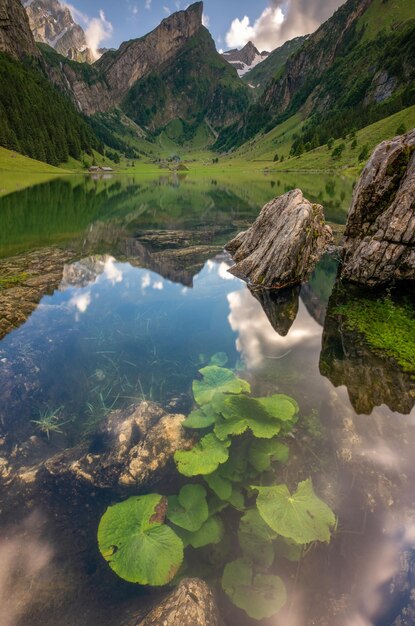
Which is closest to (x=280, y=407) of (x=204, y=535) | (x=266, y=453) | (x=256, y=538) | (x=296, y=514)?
(x=266, y=453)

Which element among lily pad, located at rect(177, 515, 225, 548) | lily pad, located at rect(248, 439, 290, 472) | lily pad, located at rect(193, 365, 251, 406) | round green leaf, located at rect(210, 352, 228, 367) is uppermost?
lily pad, located at rect(193, 365, 251, 406)

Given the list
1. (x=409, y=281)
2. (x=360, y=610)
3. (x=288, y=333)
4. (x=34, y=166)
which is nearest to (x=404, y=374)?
(x=288, y=333)

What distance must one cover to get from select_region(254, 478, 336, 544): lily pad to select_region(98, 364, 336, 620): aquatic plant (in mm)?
19

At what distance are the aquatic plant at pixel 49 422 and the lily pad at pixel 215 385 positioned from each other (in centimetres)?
424

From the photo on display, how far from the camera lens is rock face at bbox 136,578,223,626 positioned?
5.36 m

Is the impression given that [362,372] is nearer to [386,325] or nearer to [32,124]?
[386,325]

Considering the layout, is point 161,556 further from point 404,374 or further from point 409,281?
point 409,281

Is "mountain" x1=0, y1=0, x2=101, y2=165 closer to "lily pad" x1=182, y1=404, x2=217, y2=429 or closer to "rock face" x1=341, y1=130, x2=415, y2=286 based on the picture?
"rock face" x1=341, y1=130, x2=415, y2=286

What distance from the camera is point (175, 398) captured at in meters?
11.3

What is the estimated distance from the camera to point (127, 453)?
8898 mm

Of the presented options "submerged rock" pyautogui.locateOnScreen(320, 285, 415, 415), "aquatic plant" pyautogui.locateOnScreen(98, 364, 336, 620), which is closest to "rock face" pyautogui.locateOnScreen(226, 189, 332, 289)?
"submerged rock" pyautogui.locateOnScreen(320, 285, 415, 415)

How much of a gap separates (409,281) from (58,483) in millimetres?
20383

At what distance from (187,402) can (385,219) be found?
56.4 feet

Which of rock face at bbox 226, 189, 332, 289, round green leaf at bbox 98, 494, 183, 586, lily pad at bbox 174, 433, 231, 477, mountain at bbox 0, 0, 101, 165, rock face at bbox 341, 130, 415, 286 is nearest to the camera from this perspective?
round green leaf at bbox 98, 494, 183, 586
